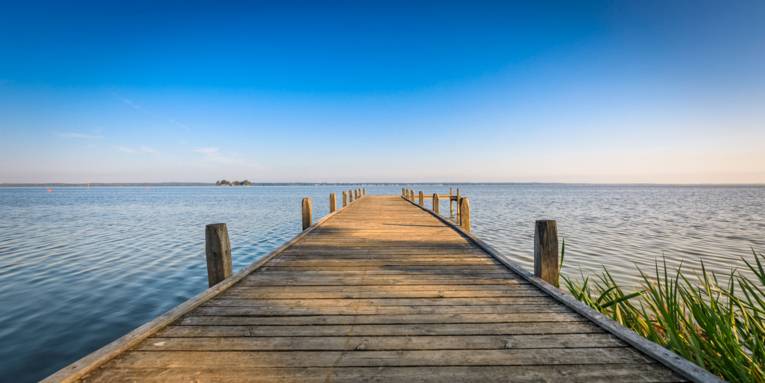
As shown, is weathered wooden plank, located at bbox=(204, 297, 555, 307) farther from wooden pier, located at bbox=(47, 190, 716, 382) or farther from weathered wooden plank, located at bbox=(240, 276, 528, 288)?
weathered wooden plank, located at bbox=(240, 276, 528, 288)

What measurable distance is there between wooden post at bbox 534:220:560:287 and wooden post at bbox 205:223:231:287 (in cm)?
423

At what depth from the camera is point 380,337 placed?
2811 mm

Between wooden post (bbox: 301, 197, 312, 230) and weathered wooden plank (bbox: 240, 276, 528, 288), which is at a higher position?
wooden post (bbox: 301, 197, 312, 230)

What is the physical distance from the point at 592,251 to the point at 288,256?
38.3 feet

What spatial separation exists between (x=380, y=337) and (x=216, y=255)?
2917 mm

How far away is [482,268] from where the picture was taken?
510cm

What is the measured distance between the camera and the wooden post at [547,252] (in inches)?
173

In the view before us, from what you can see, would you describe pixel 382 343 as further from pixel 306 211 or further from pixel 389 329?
pixel 306 211

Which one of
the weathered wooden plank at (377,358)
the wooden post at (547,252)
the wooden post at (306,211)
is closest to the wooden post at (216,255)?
the weathered wooden plank at (377,358)

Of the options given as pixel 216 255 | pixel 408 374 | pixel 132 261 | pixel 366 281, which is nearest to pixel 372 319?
pixel 408 374

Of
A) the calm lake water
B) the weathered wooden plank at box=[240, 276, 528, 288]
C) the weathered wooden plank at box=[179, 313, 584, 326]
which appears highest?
the weathered wooden plank at box=[179, 313, 584, 326]

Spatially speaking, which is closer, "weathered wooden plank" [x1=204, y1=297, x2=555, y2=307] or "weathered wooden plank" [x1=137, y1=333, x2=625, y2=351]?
"weathered wooden plank" [x1=137, y1=333, x2=625, y2=351]

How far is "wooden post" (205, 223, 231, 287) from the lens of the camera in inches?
180

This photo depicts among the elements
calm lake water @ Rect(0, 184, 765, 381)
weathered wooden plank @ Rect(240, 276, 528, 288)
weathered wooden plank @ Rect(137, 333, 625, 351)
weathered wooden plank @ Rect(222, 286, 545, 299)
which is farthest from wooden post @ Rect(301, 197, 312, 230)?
weathered wooden plank @ Rect(137, 333, 625, 351)
